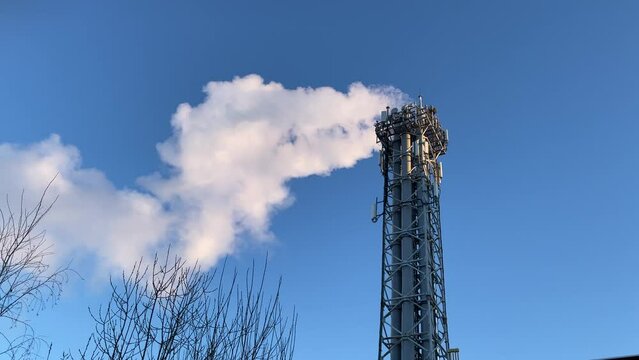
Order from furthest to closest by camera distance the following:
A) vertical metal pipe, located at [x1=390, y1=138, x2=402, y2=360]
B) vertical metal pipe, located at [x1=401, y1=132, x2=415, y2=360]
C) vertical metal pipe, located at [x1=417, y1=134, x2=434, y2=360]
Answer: vertical metal pipe, located at [x1=390, y1=138, x2=402, y2=360] → vertical metal pipe, located at [x1=401, y1=132, x2=415, y2=360] → vertical metal pipe, located at [x1=417, y1=134, x2=434, y2=360]

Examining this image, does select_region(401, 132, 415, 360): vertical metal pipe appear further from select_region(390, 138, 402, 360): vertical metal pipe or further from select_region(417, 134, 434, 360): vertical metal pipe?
select_region(417, 134, 434, 360): vertical metal pipe

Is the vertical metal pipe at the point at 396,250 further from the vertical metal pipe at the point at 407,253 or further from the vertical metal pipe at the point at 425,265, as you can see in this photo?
the vertical metal pipe at the point at 425,265

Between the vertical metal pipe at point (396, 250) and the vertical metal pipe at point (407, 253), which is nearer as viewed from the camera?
the vertical metal pipe at point (407, 253)

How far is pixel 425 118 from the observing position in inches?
1387

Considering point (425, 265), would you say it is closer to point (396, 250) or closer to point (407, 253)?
point (407, 253)

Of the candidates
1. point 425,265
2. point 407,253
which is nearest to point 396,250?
point 407,253

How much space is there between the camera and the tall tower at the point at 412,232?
2888 cm

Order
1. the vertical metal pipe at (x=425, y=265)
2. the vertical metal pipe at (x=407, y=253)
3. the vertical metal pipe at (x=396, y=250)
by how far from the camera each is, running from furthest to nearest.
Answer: the vertical metal pipe at (x=396, y=250) → the vertical metal pipe at (x=407, y=253) → the vertical metal pipe at (x=425, y=265)

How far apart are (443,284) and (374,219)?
19.2 feet

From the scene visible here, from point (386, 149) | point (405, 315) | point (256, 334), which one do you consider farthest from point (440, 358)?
point (256, 334)

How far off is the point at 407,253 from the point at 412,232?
1416mm

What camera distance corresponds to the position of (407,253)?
3095 cm

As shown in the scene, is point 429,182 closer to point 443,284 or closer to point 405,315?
point 443,284

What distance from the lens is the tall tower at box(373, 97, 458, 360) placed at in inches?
1137
